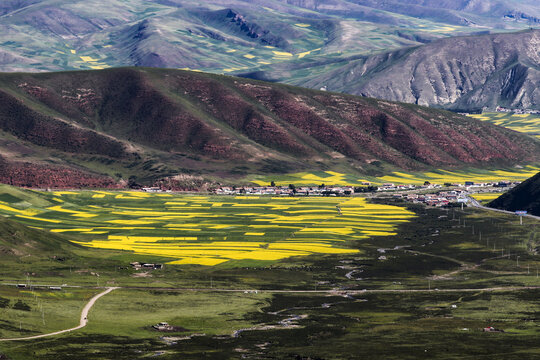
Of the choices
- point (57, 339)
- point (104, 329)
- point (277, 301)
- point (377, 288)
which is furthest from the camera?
point (377, 288)

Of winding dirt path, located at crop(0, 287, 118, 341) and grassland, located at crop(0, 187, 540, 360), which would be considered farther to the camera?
winding dirt path, located at crop(0, 287, 118, 341)

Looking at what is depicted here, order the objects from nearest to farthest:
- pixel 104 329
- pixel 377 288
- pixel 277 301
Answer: pixel 104 329
pixel 277 301
pixel 377 288

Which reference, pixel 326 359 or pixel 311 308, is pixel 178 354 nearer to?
pixel 326 359

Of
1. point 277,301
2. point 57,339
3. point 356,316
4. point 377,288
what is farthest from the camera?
point 377,288

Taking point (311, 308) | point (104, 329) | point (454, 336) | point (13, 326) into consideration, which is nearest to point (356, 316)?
point (311, 308)

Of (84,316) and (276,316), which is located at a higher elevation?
(276,316)

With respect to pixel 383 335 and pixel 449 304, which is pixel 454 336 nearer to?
pixel 383 335

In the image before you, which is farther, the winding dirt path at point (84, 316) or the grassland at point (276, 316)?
the winding dirt path at point (84, 316)

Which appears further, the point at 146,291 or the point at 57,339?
the point at 146,291

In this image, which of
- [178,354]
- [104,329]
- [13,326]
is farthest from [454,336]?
[13,326]

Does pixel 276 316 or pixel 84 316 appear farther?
pixel 276 316
